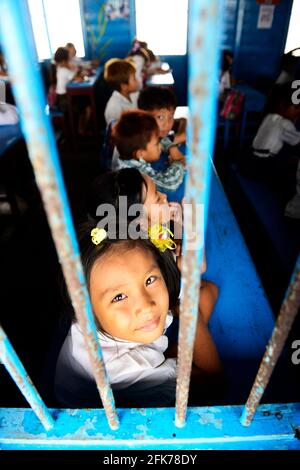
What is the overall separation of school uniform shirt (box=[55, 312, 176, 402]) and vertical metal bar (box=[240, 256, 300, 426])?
40 cm

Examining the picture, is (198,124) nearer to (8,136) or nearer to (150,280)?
(150,280)

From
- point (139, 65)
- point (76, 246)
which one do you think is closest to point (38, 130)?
point (76, 246)

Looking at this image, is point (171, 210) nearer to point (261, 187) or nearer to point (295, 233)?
point (295, 233)

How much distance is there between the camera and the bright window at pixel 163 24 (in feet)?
23.4

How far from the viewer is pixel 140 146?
7.37 ft

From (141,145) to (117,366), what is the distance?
1.63 meters

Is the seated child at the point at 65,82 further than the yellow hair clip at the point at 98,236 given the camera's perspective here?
Yes

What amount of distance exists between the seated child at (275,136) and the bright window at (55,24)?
5.84 metres

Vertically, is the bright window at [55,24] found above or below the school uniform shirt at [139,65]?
above

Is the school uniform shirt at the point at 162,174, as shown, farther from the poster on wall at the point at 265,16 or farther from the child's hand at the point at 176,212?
the poster on wall at the point at 265,16

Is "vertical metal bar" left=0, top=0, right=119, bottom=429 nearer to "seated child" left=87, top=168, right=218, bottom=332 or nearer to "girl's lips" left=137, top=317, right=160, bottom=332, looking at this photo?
"girl's lips" left=137, top=317, right=160, bottom=332

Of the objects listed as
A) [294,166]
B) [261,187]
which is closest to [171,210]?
[261,187]

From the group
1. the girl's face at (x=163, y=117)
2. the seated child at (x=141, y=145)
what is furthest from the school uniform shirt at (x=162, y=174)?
the girl's face at (x=163, y=117)
